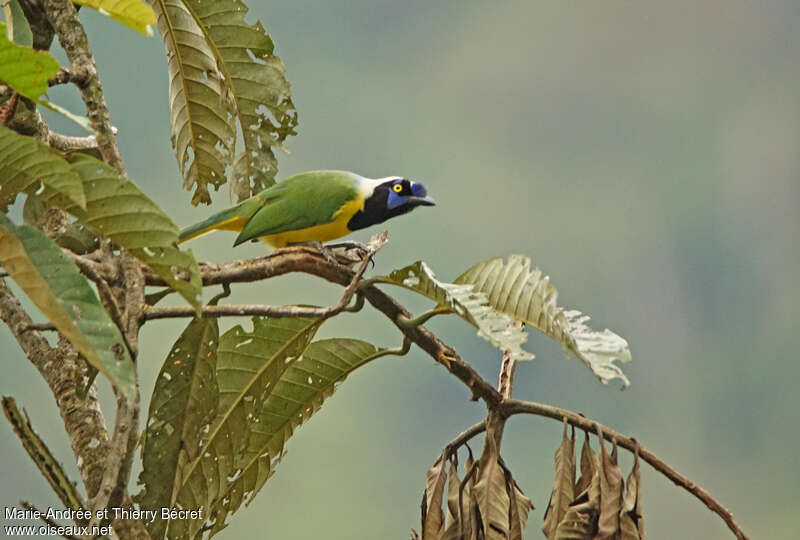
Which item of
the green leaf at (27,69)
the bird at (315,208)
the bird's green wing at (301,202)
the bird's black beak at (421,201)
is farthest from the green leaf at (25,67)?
the bird's black beak at (421,201)

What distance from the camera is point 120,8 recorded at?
1363 millimetres

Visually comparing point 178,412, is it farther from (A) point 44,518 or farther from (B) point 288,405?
(A) point 44,518

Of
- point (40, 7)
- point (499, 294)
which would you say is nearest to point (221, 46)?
point (40, 7)

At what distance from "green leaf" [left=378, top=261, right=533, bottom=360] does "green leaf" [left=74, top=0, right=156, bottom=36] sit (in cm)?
57

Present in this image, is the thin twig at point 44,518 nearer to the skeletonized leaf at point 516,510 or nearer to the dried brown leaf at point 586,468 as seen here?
the skeletonized leaf at point 516,510

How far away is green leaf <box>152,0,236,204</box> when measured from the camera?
6.91ft

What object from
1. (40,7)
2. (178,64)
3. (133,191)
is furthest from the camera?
(178,64)

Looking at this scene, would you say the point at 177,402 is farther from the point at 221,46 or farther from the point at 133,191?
the point at 221,46

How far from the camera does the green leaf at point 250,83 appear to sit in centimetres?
211

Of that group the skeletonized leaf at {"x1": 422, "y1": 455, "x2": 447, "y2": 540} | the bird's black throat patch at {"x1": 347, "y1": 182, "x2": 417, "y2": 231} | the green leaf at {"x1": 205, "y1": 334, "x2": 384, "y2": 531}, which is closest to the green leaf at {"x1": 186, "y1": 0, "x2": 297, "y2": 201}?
the bird's black throat patch at {"x1": 347, "y1": 182, "x2": 417, "y2": 231}

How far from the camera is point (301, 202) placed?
2.28 m

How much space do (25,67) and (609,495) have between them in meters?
1.28

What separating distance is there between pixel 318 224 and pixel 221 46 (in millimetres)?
496

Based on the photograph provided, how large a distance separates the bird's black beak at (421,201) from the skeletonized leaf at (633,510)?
1.04 metres
